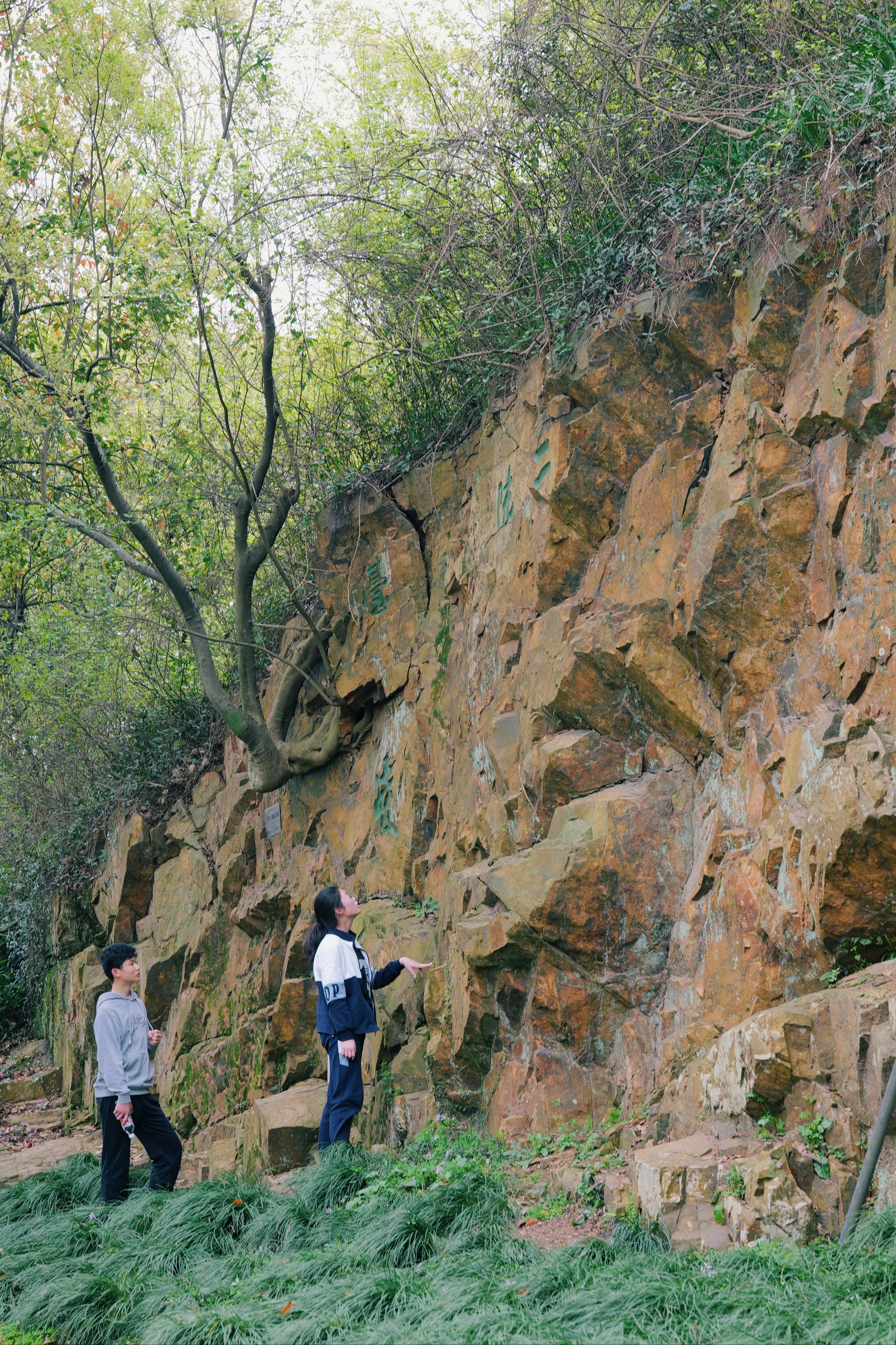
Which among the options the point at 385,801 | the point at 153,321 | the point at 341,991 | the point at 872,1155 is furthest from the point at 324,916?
the point at 153,321

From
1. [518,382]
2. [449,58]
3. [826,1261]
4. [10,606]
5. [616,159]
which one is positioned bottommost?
[826,1261]

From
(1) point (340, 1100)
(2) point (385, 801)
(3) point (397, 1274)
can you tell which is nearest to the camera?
(3) point (397, 1274)

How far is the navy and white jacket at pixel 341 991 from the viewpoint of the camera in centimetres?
657

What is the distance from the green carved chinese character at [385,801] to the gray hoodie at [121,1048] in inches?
115

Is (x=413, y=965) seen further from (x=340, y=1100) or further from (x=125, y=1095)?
(x=125, y=1095)

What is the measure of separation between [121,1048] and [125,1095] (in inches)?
11.5

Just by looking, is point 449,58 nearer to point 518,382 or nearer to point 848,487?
point 518,382

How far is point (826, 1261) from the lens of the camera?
12.2ft

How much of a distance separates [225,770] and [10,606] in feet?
17.0

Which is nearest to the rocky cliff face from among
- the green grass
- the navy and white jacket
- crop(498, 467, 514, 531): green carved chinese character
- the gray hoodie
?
crop(498, 467, 514, 531): green carved chinese character

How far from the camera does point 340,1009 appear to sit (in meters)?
6.57

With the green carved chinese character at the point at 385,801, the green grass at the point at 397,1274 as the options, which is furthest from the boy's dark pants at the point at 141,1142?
the green carved chinese character at the point at 385,801

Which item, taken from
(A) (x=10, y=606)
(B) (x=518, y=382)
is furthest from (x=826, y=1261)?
(A) (x=10, y=606)

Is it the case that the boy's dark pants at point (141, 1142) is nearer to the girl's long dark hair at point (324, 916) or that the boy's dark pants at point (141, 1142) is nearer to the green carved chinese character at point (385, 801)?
the girl's long dark hair at point (324, 916)
